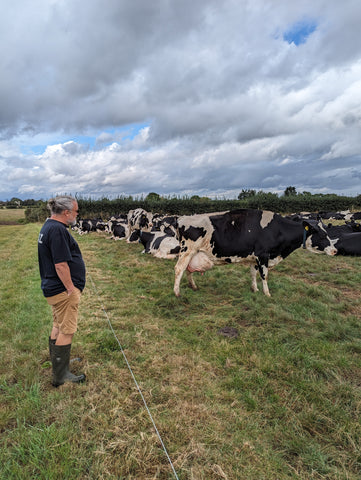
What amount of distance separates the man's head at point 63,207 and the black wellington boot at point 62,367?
4.84ft

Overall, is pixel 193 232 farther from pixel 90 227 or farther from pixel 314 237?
pixel 90 227

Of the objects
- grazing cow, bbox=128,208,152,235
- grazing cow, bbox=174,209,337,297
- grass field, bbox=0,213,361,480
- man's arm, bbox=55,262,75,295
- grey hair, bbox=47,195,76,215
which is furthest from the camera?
grazing cow, bbox=128,208,152,235

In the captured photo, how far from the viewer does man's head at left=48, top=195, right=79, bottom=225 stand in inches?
112

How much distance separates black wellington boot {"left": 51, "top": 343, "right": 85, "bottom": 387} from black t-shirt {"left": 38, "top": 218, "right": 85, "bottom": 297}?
675 millimetres

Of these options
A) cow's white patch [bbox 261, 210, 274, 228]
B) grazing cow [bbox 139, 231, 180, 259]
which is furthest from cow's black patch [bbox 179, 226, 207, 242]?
grazing cow [bbox 139, 231, 180, 259]

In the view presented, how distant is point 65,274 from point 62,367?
117cm

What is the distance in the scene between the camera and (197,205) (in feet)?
128

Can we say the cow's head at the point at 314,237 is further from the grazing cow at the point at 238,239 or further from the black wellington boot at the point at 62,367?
the black wellington boot at the point at 62,367

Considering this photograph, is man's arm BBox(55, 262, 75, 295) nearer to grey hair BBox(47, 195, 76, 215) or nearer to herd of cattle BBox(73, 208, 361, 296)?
grey hair BBox(47, 195, 76, 215)

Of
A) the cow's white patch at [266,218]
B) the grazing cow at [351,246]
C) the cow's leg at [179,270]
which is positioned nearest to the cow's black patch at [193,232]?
the cow's leg at [179,270]

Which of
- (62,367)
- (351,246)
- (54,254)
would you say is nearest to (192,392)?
(62,367)

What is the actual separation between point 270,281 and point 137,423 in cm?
558

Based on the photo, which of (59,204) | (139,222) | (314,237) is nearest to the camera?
(59,204)

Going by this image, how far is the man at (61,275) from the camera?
2.73 meters
